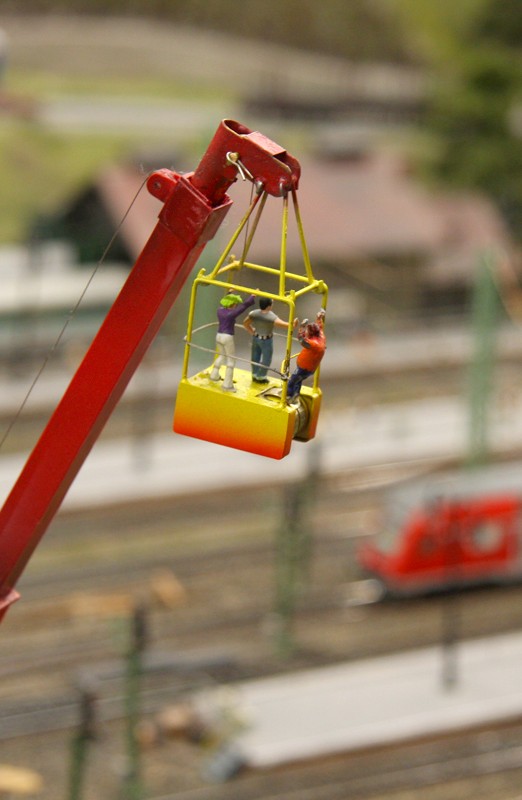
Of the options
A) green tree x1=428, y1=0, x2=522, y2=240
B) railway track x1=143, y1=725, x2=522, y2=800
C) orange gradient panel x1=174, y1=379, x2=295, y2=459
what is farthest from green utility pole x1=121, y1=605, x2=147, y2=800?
green tree x1=428, y1=0, x2=522, y2=240

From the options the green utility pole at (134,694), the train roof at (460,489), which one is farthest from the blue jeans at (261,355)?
the train roof at (460,489)

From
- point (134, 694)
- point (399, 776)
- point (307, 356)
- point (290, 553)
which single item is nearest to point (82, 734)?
point (134, 694)

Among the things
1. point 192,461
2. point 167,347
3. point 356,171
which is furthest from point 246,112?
point 192,461

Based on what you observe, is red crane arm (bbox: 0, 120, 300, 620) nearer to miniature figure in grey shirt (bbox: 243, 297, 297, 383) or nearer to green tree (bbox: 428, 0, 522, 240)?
miniature figure in grey shirt (bbox: 243, 297, 297, 383)

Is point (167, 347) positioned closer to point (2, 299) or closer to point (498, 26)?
point (2, 299)

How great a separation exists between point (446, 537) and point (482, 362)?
589 centimetres

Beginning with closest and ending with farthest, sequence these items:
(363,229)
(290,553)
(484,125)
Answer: (290,553) → (363,229) → (484,125)

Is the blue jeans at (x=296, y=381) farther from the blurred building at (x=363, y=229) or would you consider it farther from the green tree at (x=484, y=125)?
the green tree at (x=484, y=125)

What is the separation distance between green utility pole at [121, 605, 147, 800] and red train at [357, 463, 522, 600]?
28.7 ft

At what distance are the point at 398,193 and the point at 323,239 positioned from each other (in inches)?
197

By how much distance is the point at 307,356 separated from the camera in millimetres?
10594

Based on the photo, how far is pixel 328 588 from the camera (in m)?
27.3

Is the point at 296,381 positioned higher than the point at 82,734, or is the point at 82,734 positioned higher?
the point at 296,381

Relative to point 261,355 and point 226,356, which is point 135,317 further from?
point 261,355
